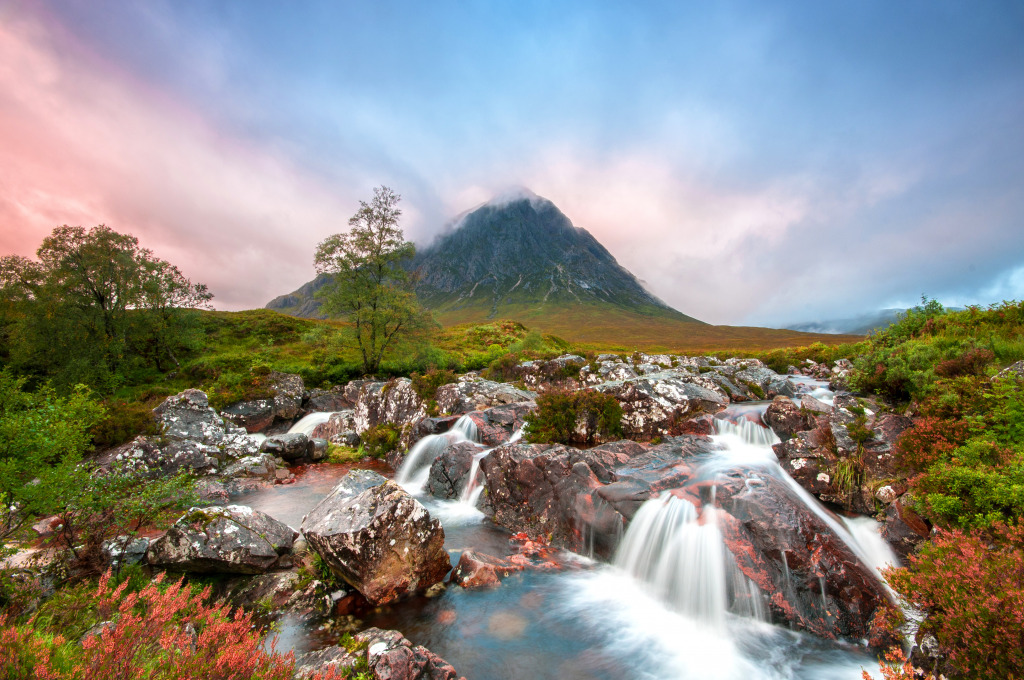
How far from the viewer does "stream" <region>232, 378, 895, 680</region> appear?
24.7 feet

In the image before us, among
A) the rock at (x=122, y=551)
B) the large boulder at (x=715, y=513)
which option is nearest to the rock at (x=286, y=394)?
the rock at (x=122, y=551)

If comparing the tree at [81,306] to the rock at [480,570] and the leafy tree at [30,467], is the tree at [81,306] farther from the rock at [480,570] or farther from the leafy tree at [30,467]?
the rock at [480,570]

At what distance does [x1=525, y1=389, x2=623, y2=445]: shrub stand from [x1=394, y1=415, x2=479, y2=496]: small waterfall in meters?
3.89

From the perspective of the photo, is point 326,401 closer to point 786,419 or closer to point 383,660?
point 383,660

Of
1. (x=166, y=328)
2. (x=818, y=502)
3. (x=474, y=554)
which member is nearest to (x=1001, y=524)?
(x=818, y=502)

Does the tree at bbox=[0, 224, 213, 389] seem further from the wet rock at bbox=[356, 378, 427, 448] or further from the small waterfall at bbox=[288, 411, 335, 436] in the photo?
the wet rock at bbox=[356, 378, 427, 448]

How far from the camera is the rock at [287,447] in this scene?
2038 centimetres

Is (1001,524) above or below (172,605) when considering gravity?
above

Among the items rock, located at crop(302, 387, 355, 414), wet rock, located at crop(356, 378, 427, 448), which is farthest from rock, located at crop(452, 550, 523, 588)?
rock, located at crop(302, 387, 355, 414)

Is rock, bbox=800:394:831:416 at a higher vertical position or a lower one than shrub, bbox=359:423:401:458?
higher

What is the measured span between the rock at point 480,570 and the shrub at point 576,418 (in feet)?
21.1

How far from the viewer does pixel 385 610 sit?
28.9 ft

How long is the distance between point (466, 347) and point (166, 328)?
31.5 metres

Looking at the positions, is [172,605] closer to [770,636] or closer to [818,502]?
[770,636]
